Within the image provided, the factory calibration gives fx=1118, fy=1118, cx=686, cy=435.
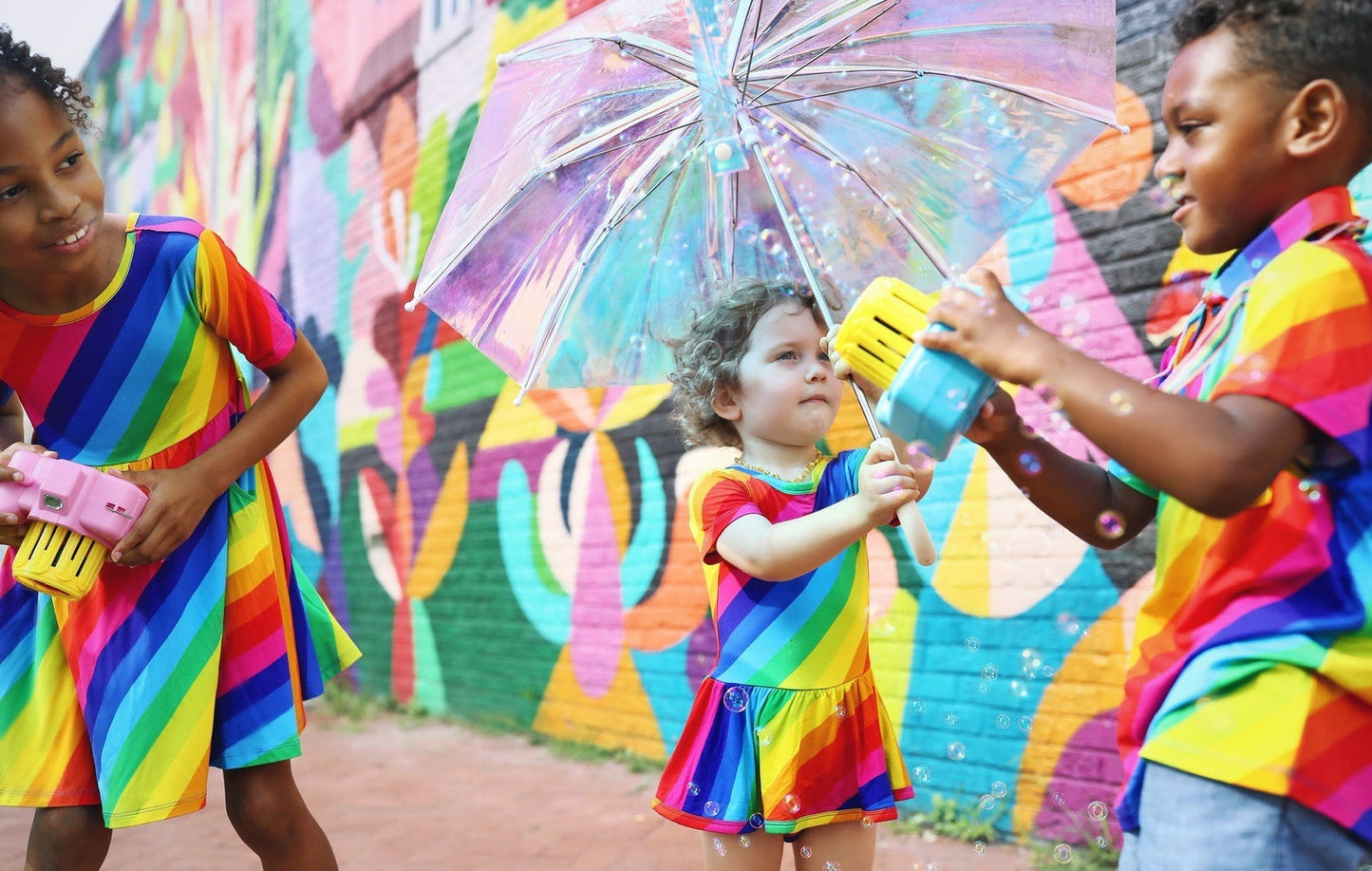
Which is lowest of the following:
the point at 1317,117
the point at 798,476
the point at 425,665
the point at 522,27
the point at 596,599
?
the point at 425,665

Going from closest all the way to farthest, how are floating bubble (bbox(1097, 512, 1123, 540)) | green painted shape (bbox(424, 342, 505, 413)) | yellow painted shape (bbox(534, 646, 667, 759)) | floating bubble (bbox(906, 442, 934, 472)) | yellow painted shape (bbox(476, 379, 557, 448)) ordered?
floating bubble (bbox(906, 442, 934, 472)), floating bubble (bbox(1097, 512, 1123, 540)), yellow painted shape (bbox(534, 646, 667, 759)), yellow painted shape (bbox(476, 379, 557, 448)), green painted shape (bbox(424, 342, 505, 413))

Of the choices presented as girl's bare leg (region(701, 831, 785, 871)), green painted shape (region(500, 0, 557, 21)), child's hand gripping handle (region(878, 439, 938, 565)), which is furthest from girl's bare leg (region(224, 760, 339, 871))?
green painted shape (region(500, 0, 557, 21))

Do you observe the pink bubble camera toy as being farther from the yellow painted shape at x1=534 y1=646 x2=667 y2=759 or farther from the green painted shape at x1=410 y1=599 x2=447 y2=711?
the green painted shape at x1=410 y1=599 x2=447 y2=711

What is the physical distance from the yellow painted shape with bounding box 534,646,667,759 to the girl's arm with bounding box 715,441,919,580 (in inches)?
121

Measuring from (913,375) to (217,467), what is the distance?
1416 mm

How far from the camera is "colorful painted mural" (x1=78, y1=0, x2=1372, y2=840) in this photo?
3.32m

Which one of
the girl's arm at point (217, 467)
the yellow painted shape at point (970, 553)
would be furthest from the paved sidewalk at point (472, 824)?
the girl's arm at point (217, 467)

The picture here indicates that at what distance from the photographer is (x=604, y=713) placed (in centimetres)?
536

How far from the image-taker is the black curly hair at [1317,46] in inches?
49.3

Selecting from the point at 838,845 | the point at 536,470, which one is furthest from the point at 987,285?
the point at 536,470

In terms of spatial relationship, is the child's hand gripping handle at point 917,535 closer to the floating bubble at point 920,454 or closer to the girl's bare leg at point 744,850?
the floating bubble at point 920,454

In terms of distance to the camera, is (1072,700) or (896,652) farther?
(896,652)

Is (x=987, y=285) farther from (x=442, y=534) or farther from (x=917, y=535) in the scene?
(x=442, y=534)

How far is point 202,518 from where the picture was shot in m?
2.16
